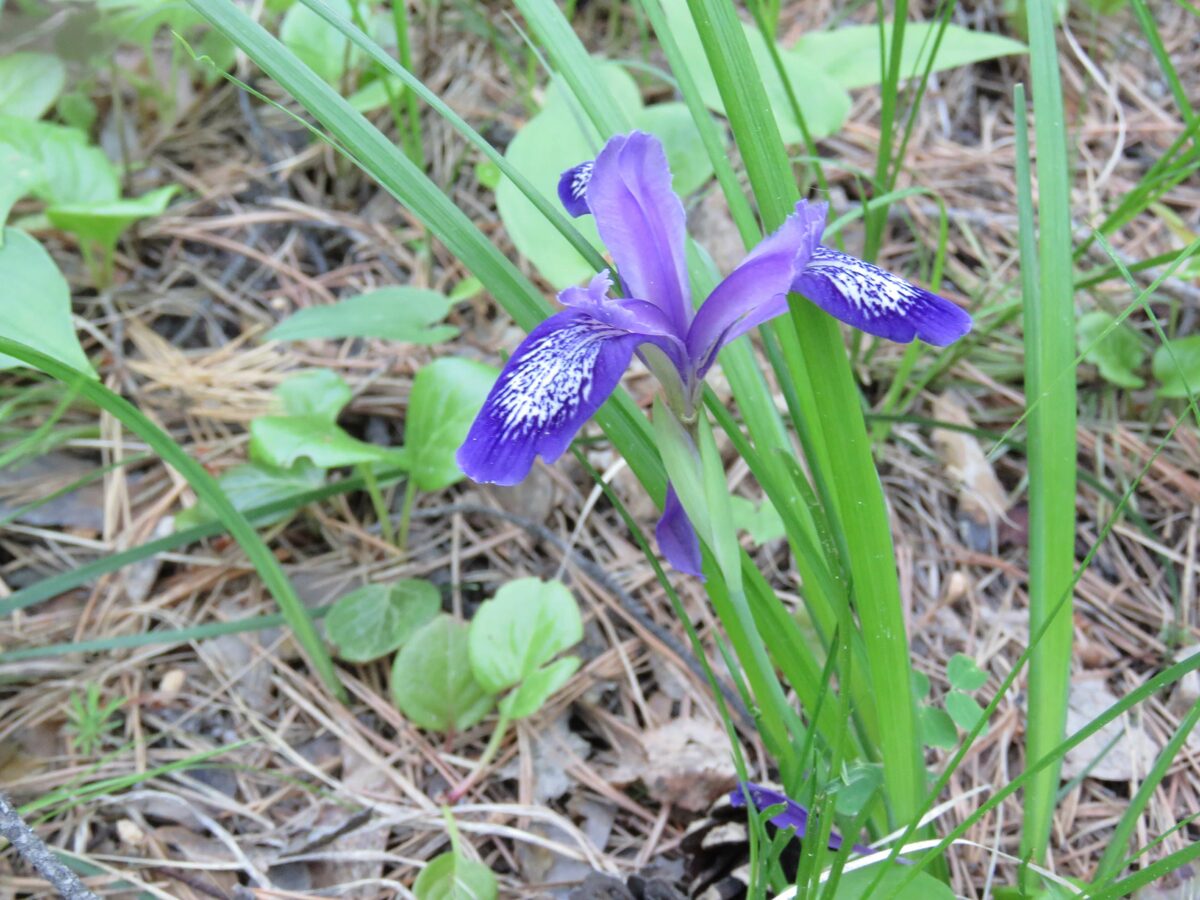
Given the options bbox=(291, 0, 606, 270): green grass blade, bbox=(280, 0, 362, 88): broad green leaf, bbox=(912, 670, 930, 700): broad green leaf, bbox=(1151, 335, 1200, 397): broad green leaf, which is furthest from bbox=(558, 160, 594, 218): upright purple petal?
bbox=(280, 0, 362, 88): broad green leaf

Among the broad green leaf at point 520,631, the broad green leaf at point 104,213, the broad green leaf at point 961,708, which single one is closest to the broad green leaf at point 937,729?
the broad green leaf at point 961,708

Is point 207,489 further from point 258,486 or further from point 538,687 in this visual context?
point 538,687

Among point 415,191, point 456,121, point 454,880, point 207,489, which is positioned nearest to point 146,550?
point 207,489

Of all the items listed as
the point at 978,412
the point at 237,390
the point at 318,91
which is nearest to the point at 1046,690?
the point at 978,412

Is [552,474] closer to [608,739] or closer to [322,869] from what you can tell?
[608,739]

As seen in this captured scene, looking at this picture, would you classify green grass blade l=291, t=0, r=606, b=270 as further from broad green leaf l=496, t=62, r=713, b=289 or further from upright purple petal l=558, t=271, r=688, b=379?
broad green leaf l=496, t=62, r=713, b=289

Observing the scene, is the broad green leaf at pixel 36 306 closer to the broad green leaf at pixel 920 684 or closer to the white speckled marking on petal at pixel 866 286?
the white speckled marking on petal at pixel 866 286
